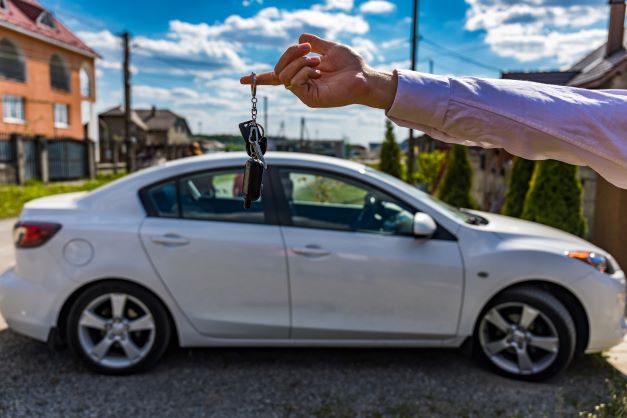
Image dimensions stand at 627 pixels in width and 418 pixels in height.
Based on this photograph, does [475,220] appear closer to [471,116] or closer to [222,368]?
[222,368]

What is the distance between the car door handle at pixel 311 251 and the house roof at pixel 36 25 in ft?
97.0

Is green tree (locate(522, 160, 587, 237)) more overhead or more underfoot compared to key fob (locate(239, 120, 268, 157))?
more underfoot

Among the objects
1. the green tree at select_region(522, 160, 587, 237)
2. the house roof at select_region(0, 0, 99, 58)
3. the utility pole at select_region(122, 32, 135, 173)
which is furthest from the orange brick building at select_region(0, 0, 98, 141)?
the green tree at select_region(522, 160, 587, 237)

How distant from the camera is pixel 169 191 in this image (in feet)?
13.1

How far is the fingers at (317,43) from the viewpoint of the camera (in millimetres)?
1592

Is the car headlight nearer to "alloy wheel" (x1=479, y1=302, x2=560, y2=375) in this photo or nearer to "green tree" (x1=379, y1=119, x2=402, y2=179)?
"alloy wheel" (x1=479, y1=302, x2=560, y2=375)

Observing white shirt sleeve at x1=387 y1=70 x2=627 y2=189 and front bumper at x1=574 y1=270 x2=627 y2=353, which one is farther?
front bumper at x1=574 y1=270 x2=627 y2=353

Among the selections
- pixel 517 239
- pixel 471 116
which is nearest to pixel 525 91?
pixel 471 116

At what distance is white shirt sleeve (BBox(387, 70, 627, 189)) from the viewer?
131 cm

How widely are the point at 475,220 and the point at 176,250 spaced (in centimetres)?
219

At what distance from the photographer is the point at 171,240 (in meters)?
3.78

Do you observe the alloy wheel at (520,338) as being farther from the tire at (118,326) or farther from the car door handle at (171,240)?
the tire at (118,326)

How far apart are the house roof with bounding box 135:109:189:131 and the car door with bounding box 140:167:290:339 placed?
8151 centimetres

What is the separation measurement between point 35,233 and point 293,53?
119 inches
